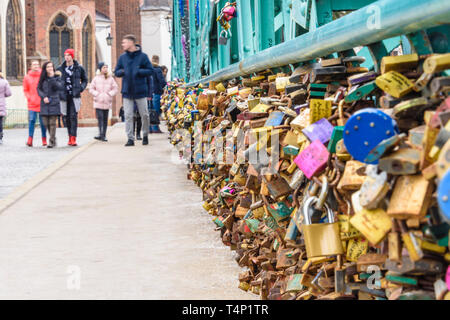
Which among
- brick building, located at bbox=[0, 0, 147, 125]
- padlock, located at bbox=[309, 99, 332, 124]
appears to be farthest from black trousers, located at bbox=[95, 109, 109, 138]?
brick building, located at bbox=[0, 0, 147, 125]

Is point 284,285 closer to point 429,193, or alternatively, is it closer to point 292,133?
point 292,133

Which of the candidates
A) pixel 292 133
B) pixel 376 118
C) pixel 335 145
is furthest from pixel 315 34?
pixel 376 118

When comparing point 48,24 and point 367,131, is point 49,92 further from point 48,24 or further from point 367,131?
point 48,24

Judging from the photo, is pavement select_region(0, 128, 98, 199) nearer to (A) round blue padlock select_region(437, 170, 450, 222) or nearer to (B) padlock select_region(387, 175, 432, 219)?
(B) padlock select_region(387, 175, 432, 219)

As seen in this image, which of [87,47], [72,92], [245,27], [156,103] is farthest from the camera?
[87,47]

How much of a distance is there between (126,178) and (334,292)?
6342 millimetres

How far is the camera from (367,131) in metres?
1.56

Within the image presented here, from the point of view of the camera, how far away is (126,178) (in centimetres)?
818

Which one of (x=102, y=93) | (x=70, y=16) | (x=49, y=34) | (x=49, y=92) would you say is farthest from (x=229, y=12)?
(x=49, y=34)

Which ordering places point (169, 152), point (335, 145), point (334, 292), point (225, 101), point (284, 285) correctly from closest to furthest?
point (335, 145), point (334, 292), point (284, 285), point (225, 101), point (169, 152)

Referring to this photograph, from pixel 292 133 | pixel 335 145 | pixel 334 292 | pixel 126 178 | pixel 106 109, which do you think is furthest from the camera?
pixel 106 109

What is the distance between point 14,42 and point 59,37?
6.26m

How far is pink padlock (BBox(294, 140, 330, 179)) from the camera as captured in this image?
1.94 m
